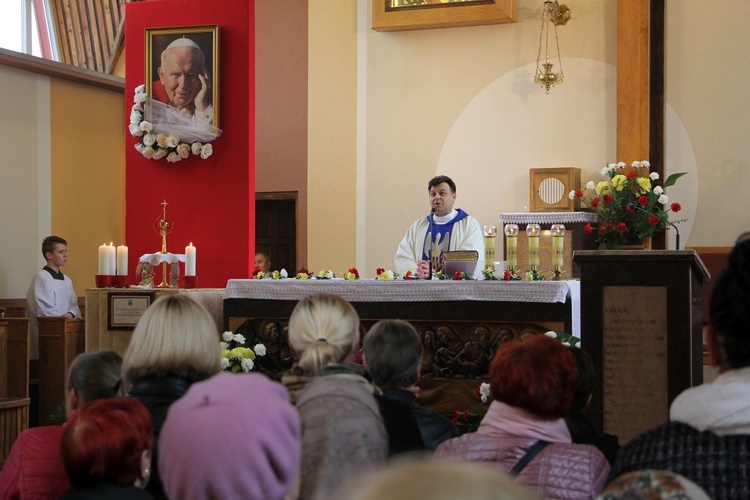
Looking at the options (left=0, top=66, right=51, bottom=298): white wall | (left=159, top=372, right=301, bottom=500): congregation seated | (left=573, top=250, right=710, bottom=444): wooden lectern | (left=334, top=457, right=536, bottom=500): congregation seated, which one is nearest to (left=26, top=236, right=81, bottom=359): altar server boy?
(left=0, top=66, right=51, bottom=298): white wall

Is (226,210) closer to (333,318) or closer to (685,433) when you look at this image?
(333,318)

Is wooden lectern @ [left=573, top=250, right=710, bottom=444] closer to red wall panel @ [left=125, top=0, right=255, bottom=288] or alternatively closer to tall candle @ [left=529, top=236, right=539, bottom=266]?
tall candle @ [left=529, top=236, right=539, bottom=266]

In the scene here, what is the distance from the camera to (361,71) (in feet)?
37.3

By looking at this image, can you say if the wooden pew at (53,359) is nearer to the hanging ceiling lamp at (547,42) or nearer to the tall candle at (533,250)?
the tall candle at (533,250)

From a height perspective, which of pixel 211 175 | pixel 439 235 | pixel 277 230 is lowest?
pixel 439 235

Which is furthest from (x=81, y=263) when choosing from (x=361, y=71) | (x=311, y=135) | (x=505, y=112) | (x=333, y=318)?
(x=333, y=318)

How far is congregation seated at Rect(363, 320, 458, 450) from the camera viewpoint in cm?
293

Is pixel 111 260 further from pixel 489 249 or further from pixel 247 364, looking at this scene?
pixel 489 249

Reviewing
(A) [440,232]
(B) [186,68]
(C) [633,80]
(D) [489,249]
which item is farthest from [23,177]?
(C) [633,80]

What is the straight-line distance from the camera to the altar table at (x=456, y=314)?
20.0ft

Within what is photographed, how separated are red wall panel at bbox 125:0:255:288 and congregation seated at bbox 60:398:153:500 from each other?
6.16 m

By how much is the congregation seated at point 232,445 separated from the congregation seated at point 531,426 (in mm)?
794

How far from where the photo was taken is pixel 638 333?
4.39m

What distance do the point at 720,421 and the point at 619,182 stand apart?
581 centimetres
